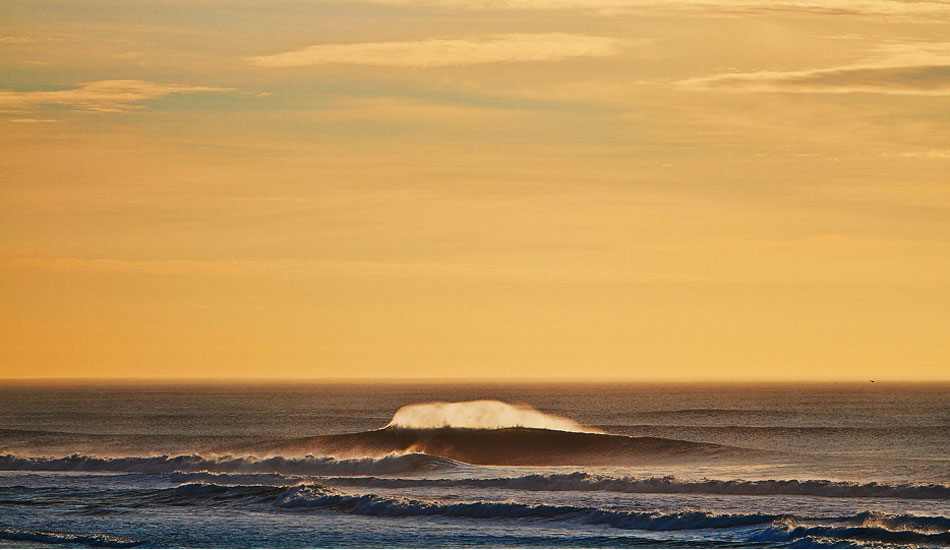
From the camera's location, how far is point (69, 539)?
22453 millimetres

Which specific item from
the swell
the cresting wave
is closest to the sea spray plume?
the swell

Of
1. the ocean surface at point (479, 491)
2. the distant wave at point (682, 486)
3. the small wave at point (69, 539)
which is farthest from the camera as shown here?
the distant wave at point (682, 486)

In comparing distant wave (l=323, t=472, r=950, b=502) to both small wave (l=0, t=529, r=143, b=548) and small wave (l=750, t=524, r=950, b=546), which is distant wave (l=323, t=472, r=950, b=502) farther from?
small wave (l=0, t=529, r=143, b=548)

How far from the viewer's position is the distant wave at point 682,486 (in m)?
27.7

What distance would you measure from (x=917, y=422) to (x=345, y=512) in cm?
5665

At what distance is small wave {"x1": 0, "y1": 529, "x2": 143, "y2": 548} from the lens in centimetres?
2191

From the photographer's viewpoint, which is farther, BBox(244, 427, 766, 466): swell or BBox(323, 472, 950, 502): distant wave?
BBox(244, 427, 766, 466): swell

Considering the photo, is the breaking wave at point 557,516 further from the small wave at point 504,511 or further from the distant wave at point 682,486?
the distant wave at point 682,486

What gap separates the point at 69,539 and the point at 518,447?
21918 millimetres

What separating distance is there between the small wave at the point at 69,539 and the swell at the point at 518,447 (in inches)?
702

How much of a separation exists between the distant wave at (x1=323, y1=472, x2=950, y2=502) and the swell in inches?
302

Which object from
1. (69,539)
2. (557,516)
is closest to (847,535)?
(557,516)

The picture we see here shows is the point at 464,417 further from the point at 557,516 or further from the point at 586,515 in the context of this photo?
the point at 586,515

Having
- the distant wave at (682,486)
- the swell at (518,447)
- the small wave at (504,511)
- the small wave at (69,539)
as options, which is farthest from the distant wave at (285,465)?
the small wave at (69,539)
